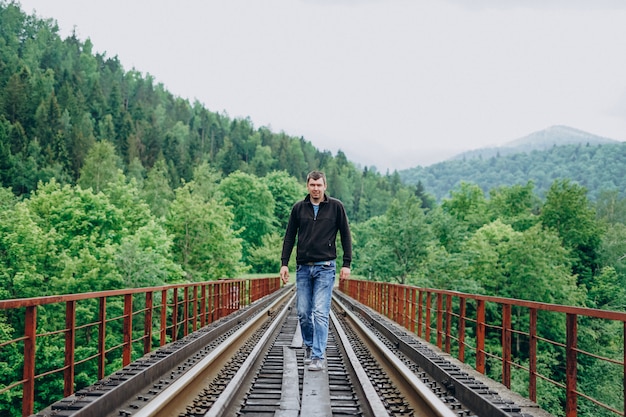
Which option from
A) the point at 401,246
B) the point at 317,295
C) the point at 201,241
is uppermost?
the point at 201,241

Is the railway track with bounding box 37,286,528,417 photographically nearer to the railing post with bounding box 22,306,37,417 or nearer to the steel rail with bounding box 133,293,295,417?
the steel rail with bounding box 133,293,295,417

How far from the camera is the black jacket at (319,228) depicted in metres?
6.41

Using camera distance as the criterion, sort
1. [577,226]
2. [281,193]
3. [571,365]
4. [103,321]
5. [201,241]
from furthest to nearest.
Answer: [281,193] → [577,226] → [201,241] → [103,321] → [571,365]

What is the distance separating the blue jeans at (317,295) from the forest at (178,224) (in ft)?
74.9

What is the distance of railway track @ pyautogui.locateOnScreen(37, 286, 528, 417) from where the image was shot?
4793 millimetres

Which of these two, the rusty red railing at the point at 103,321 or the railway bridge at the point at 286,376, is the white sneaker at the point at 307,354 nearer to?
the railway bridge at the point at 286,376

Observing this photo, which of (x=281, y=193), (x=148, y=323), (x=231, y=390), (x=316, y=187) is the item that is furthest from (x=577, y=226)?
(x=231, y=390)

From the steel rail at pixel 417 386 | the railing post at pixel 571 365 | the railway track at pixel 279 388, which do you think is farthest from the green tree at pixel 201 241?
the railing post at pixel 571 365

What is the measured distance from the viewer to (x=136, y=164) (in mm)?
89000

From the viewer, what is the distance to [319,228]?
6430mm

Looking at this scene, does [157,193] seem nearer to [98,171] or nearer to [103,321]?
[98,171]

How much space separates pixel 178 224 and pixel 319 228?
44.8 m

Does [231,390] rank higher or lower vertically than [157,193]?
lower

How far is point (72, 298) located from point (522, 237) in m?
42.9
